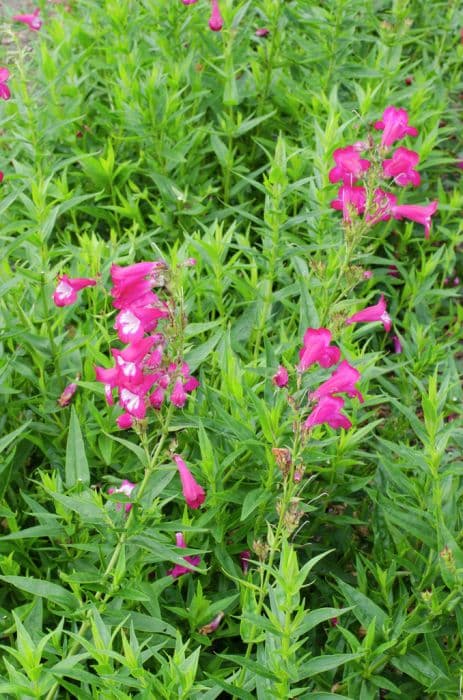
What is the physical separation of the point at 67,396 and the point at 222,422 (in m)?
0.76

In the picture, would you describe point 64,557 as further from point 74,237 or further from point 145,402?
point 74,237

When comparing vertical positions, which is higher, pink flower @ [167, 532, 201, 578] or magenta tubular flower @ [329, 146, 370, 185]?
magenta tubular flower @ [329, 146, 370, 185]

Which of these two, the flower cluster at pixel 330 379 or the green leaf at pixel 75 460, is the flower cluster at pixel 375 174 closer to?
the flower cluster at pixel 330 379

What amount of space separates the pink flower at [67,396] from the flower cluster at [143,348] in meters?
1.05

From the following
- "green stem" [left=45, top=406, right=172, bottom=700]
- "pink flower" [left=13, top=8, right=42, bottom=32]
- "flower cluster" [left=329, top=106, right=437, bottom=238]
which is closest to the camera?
"green stem" [left=45, top=406, right=172, bottom=700]

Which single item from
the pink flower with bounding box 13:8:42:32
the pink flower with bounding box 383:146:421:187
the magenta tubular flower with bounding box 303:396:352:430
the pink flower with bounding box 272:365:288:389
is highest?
the pink flower with bounding box 13:8:42:32

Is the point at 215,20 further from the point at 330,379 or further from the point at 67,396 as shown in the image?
the point at 330,379

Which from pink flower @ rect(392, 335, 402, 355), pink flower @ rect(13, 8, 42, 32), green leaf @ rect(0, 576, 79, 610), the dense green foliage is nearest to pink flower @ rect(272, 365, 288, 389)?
the dense green foliage

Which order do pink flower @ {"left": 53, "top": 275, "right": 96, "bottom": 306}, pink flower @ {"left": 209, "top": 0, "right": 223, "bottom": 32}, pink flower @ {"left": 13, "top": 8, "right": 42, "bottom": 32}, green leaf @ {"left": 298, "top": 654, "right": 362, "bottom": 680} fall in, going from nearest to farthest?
green leaf @ {"left": 298, "top": 654, "right": 362, "bottom": 680} → pink flower @ {"left": 53, "top": 275, "right": 96, "bottom": 306} → pink flower @ {"left": 209, "top": 0, "right": 223, "bottom": 32} → pink flower @ {"left": 13, "top": 8, "right": 42, "bottom": 32}

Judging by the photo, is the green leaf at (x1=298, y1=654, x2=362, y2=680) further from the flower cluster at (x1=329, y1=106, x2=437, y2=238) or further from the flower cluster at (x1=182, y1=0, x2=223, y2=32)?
the flower cluster at (x1=182, y1=0, x2=223, y2=32)

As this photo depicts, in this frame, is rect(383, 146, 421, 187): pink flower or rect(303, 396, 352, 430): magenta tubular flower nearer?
rect(303, 396, 352, 430): magenta tubular flower

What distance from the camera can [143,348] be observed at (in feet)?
8.17

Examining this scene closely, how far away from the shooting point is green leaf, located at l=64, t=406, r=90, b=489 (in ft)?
9.81

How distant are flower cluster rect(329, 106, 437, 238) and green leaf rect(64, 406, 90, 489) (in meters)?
1.22
